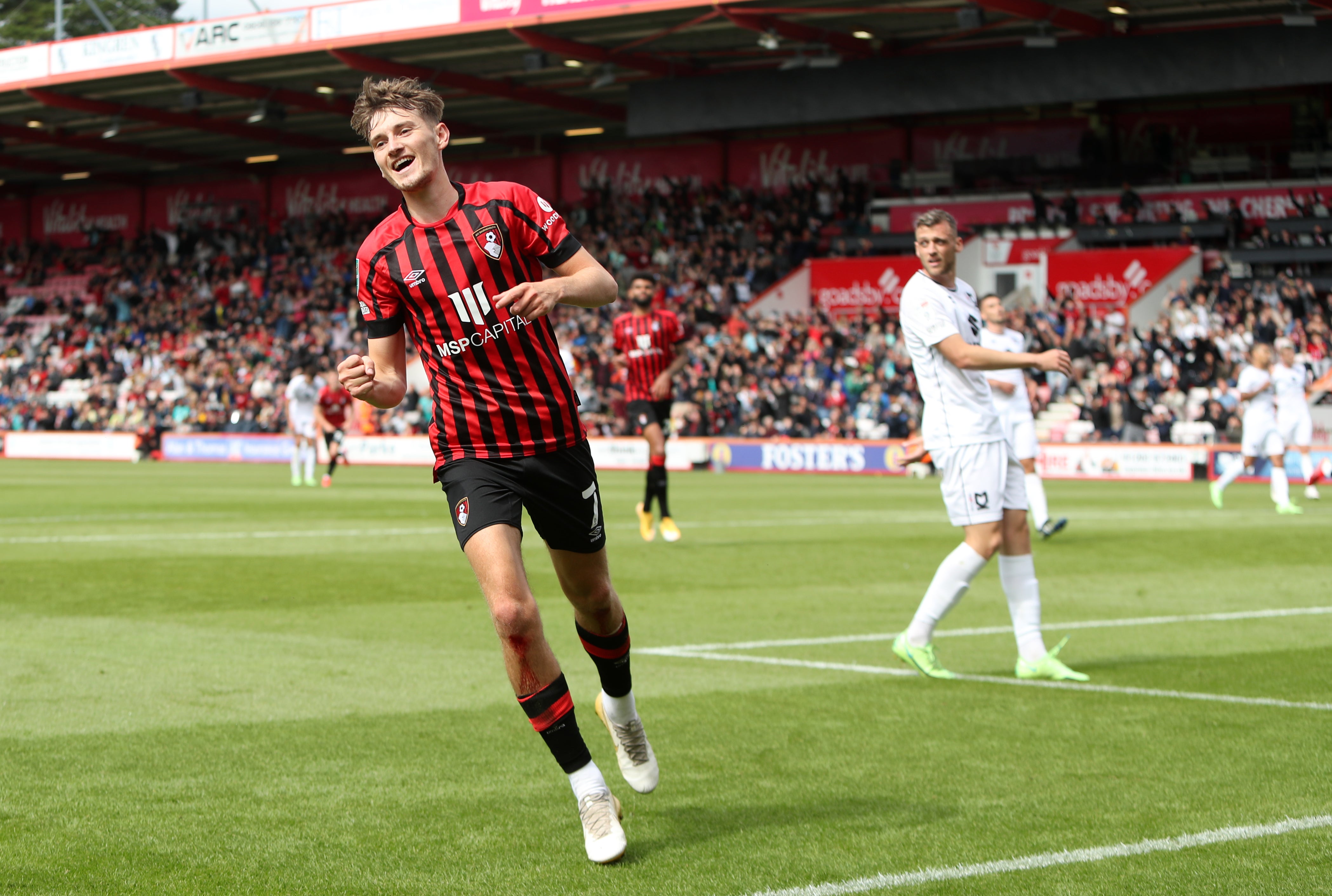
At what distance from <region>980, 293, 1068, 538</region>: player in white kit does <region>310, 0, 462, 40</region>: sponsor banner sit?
934 inches

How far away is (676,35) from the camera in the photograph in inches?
1435

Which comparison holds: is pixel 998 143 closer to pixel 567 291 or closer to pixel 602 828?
pixel 567 291

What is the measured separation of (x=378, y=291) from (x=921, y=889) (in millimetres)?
A: 2494

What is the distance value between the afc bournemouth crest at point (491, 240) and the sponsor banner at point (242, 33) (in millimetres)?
34964

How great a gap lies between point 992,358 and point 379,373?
11.0ft

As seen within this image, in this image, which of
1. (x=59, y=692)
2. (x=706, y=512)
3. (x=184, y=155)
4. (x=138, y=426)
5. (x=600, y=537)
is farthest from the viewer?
(x=184, y=155)

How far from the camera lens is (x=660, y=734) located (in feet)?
20.5

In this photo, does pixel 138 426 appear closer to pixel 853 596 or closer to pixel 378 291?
pixel 853 596

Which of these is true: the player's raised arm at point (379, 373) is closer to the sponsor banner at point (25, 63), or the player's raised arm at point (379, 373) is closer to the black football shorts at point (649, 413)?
the black football shorts at point (649, 413)

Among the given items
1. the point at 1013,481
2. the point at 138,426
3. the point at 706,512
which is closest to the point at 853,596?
the point at 1013,481

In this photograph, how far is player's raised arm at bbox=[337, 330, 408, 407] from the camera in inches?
185

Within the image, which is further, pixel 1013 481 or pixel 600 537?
pixel 1013 481

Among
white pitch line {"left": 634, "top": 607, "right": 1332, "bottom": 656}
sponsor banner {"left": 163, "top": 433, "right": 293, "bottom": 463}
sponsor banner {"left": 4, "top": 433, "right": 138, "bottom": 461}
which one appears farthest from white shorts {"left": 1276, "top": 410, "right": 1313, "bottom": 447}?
sponsor banner {"left": 4, "top": 433, "right": 138, "bottom": 461}

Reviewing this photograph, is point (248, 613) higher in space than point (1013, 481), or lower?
lower
